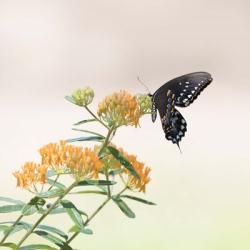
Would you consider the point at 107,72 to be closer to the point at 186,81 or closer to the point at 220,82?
the point at 220,82

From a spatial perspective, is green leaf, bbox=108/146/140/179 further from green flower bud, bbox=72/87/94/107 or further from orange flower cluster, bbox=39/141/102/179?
green flower bud, bbox=72/87/94/107

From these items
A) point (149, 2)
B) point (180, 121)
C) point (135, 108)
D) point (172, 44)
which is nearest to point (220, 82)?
point (172, 44)

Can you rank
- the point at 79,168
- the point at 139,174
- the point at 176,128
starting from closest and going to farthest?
the point at 79,168 → the point at 139,174 → the point at 176,128

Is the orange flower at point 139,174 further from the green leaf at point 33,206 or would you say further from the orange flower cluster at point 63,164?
the green leaf at point 33,206

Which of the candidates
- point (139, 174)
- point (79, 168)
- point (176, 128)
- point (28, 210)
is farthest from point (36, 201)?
point (176, 128)

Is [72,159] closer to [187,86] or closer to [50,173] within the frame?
[50,173]

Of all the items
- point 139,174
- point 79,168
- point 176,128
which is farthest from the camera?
point 176,128

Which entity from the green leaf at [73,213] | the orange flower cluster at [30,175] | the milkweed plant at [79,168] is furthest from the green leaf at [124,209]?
the orange flower cluster at [30,175]
